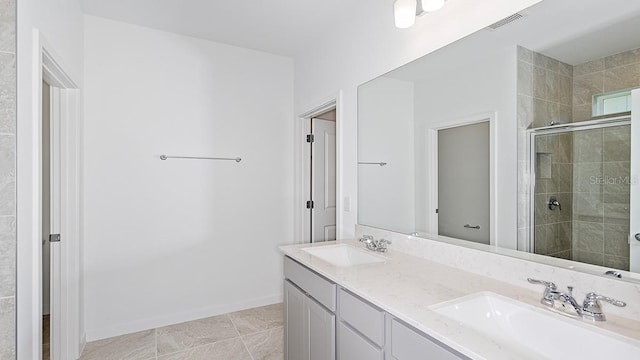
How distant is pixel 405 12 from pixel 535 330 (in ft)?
5.13

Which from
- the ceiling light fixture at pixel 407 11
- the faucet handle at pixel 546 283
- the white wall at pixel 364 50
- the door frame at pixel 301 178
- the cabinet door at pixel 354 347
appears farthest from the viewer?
the door frame at pixel 301 178

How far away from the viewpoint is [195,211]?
2.88 metres

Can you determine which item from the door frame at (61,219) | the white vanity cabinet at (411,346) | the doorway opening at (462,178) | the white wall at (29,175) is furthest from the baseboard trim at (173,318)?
the white vanity cabinet at (411,346)

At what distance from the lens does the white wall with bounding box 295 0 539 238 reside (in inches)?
60.9

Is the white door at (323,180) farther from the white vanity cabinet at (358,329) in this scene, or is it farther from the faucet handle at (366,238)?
the white vanity cabinet at (358,329)

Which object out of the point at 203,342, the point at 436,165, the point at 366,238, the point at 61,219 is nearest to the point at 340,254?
the point at 366,238

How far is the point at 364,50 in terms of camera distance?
88.4 inches

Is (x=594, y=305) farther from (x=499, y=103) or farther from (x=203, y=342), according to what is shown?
(x=203, y=342)

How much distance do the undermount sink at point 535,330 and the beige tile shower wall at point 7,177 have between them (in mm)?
1702

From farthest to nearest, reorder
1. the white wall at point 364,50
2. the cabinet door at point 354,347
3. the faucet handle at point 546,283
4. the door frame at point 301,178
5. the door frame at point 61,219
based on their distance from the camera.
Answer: the door frame at point 301,178, the white wall at point 364,50, the door frame at point 61,219, the cabinet door at point 354,347, the faucet handle at point 546,283

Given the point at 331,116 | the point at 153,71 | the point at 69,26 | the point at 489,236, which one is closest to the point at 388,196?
the point at 489,236

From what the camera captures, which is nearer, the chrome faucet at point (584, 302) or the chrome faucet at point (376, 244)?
the chrome faucet at point (584, 302)

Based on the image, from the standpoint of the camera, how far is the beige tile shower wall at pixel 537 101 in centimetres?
121

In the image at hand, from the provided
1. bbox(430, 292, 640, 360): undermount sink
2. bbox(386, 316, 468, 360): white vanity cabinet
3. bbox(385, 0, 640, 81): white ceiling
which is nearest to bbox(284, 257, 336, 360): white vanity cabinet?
bbox(386, 316, 468, 360): white vanity cabinet
